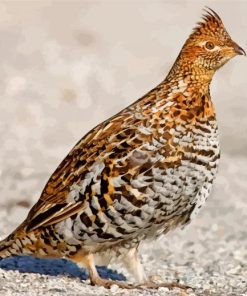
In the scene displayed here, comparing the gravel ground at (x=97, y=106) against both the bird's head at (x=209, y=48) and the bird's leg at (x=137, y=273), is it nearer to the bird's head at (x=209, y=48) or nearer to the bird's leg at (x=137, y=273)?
the bird's leg at (x=137, y=273)

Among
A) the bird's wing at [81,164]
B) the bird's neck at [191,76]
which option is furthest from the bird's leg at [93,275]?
the bird's neck at [191,76]

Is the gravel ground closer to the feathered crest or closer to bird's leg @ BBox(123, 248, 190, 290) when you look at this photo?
bird's leg @ BBox(123, 248, 190, 290)

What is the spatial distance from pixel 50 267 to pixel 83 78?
28.0 feet

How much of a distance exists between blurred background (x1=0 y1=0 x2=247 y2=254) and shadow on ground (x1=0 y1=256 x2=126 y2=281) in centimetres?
171

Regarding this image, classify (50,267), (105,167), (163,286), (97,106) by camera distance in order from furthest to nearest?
(97,106)
(50,267)
(163,286)
(105,167)

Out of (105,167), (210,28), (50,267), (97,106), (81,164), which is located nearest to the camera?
(105,167)

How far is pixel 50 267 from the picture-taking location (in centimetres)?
1044

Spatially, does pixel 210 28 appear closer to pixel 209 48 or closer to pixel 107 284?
pixel 209 48

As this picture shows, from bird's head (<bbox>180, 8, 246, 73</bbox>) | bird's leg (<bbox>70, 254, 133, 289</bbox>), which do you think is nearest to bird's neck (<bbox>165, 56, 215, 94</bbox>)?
bird's head (<bbox>180, 8, 246, 73</bbox>)

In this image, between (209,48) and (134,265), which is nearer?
(209,48)

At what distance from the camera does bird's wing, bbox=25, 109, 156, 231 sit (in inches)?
350

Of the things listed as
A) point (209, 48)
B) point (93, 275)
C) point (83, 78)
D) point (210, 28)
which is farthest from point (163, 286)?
point (83, 78)

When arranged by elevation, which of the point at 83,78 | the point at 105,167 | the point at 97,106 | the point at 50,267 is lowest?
the point at 50,267

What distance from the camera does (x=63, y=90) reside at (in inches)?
716
